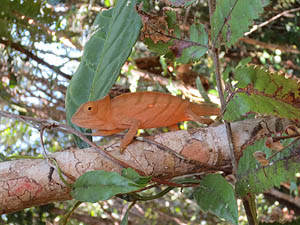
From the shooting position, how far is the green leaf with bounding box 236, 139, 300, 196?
0.64 meters

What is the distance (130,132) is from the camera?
78 centimetres

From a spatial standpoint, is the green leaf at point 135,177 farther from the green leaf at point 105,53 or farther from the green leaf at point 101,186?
the green leaf at point 105,53

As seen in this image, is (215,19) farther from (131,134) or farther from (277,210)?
(277,210)

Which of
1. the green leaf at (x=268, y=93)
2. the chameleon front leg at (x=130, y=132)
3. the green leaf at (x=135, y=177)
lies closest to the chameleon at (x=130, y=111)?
the chameleon front leg at (x=130, y=132)

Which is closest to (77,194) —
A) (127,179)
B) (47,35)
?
(127,179)

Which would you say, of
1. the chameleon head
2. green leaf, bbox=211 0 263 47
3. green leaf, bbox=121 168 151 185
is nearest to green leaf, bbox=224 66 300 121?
green leaf, bbox=211 0 263 47

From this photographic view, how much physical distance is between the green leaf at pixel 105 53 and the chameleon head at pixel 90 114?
7cm

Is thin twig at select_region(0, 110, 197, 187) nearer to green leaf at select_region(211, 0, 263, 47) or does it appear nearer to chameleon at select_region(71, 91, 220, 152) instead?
chameleon at select_region(71, 91, 220, 152)

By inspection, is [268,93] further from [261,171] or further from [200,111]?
[200,111]

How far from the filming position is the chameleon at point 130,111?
79 cm

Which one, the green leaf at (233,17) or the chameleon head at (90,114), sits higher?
the green leaf at (233,17)

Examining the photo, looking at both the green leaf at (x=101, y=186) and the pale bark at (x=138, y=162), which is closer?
the green leaf at (x=101, y=186)

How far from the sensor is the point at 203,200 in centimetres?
69

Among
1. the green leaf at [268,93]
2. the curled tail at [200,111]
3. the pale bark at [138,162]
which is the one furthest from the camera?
the curled tail at [200,111]
